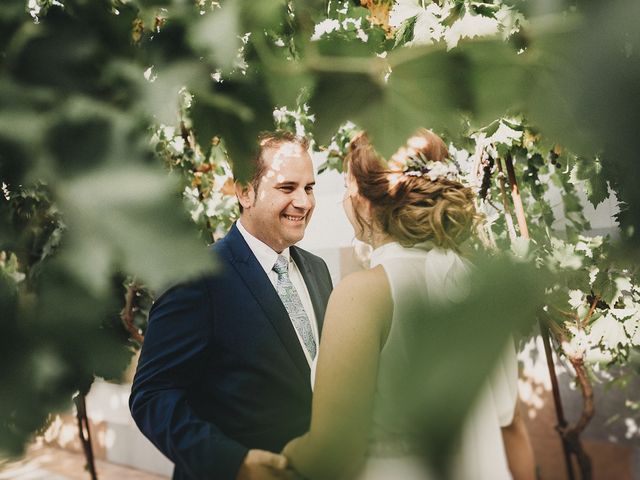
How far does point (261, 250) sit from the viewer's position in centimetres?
84

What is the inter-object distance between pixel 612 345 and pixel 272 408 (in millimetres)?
524

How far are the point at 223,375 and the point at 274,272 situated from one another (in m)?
0.19

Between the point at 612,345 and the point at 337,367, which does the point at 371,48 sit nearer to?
the point at 337,367

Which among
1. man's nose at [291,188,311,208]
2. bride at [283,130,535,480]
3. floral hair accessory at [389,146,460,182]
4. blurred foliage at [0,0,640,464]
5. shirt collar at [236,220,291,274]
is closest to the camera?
blurred foliage at [0,0,640,464]

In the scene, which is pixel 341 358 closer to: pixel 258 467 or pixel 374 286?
pixel 374 286

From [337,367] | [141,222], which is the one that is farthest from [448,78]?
[337,367]

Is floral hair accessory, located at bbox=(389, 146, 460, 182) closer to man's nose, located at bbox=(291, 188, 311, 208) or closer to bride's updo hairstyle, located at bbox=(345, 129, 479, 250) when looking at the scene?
bride's updo hairstyle, located at bbox=(345, 129, 479, 250)

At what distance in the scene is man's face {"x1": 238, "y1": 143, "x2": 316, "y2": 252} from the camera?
2.10 feet

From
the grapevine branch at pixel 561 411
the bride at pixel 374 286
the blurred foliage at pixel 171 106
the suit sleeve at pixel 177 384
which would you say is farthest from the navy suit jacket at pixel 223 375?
the blurred foliage at pixel 171 106

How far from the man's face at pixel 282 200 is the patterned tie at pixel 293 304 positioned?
0.15 ft

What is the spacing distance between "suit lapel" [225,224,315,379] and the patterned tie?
0.02m

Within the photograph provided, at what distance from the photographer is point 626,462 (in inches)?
52.7

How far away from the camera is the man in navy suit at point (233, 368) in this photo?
0.75m

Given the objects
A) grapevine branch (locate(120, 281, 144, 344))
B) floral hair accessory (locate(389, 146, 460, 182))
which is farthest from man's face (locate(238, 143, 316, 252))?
grapevine branch (locate(120, 281, 144, 344))
